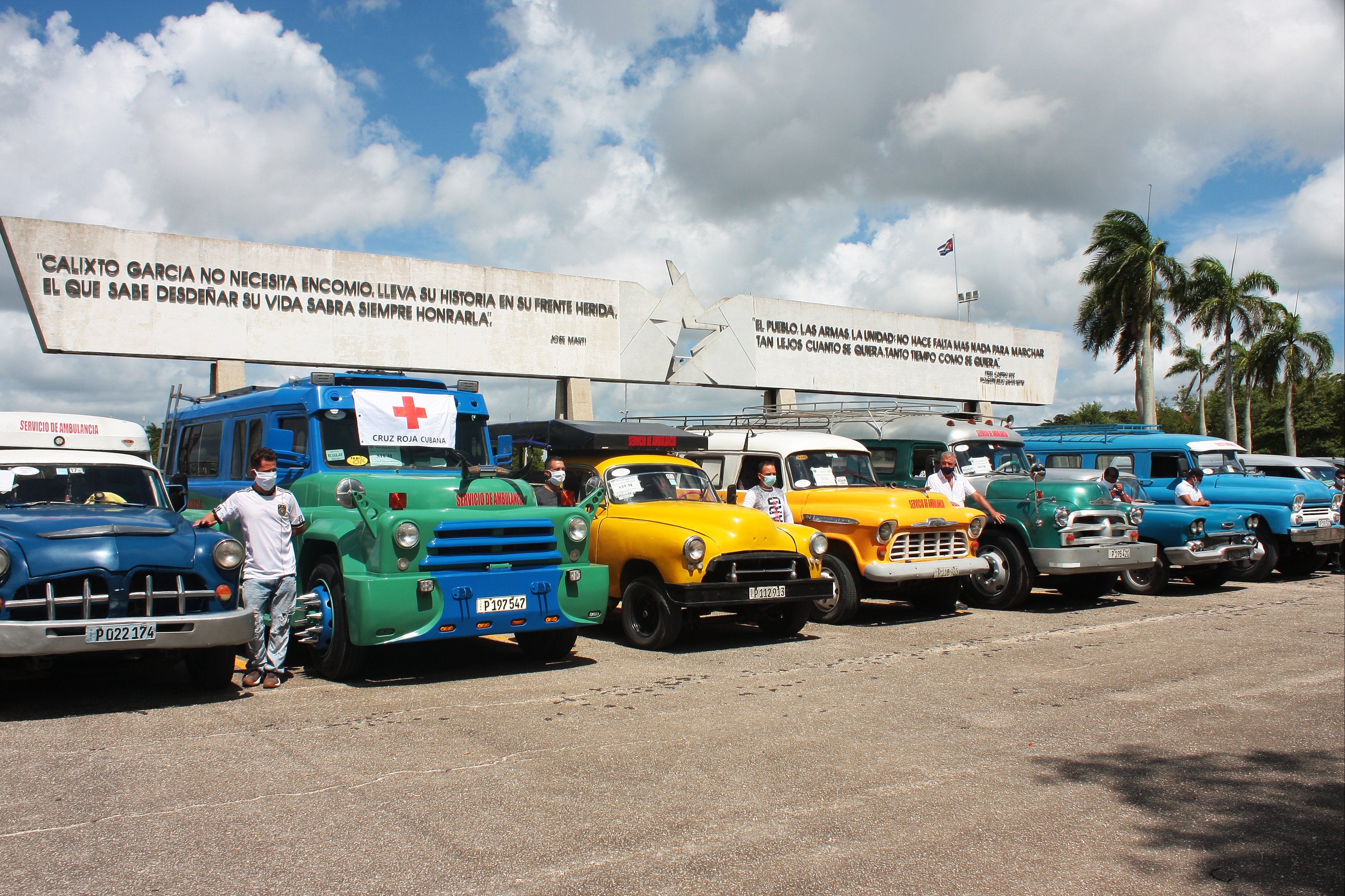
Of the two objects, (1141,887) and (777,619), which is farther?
(777,619)

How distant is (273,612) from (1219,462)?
16.4m

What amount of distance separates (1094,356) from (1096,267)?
3.24m

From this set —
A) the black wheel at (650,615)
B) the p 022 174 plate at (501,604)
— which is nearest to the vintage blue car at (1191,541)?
the black wheel at (650,615)

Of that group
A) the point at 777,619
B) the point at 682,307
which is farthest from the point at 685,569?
the point at 682,307

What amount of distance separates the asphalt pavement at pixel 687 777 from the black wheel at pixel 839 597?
6.99ft

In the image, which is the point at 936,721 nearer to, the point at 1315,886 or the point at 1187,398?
the point at 1315,886

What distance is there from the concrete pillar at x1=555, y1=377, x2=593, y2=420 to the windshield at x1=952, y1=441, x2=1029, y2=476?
10.6 m

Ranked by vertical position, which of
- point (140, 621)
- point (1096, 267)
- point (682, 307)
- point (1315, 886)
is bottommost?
point (1315, 886)

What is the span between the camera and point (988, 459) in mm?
14703

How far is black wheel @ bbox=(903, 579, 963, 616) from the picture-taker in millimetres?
11883

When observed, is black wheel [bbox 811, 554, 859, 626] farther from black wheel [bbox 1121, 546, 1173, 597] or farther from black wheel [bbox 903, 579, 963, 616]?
black wheel [bbox 1121, 546, 1173, 597]

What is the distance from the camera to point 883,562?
425 inches

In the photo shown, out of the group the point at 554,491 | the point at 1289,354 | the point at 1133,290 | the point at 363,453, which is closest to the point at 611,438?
the point at 554,491

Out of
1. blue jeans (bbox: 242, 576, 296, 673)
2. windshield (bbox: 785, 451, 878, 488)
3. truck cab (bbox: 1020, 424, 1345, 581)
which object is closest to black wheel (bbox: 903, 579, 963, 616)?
windshield (bbox: 785, 451, 878, 488)
